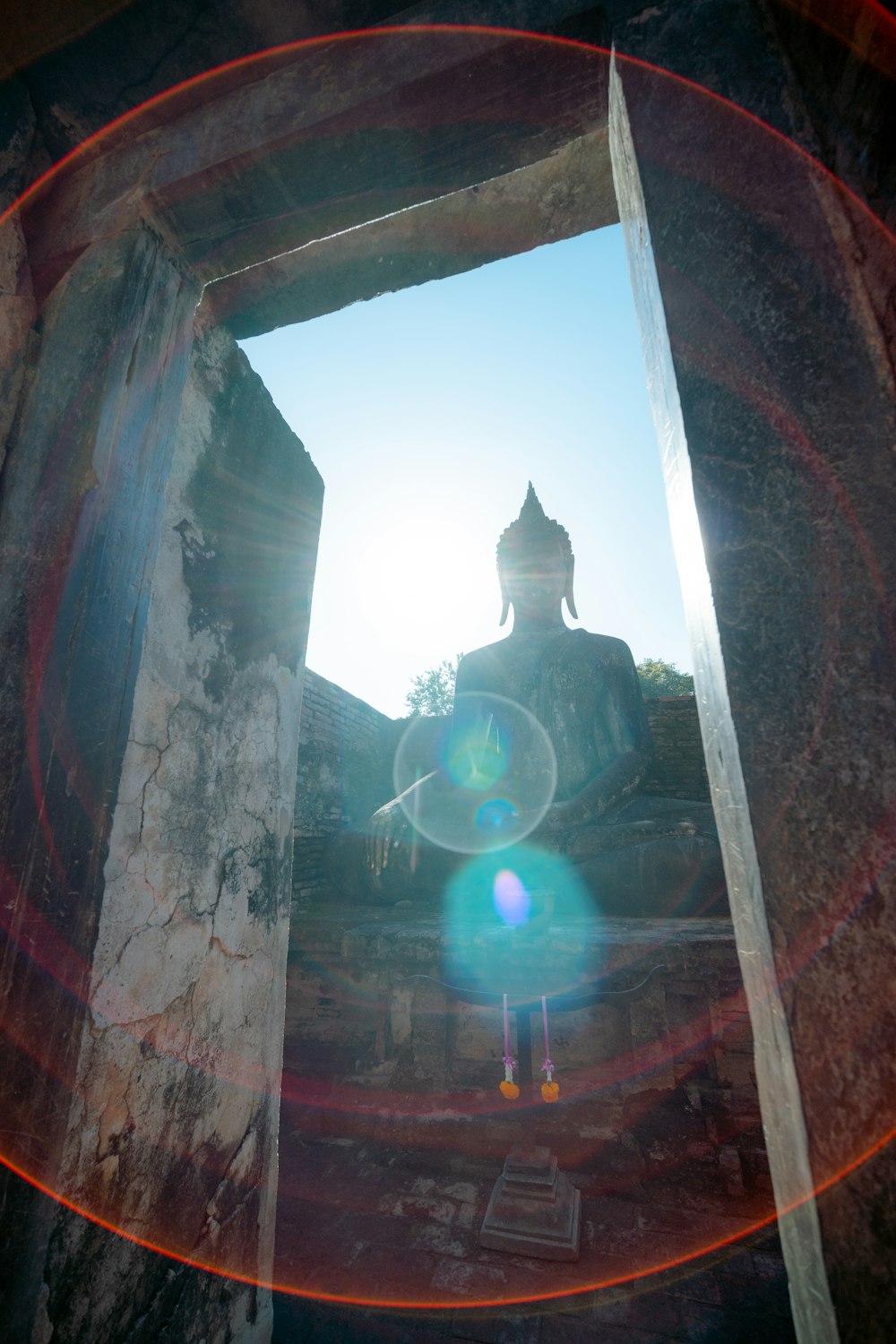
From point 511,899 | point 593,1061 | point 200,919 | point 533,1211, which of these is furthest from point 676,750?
point 200,919

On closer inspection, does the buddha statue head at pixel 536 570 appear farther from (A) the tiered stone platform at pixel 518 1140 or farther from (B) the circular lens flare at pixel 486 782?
(A) the tiered stone platform at pixel 518 1140

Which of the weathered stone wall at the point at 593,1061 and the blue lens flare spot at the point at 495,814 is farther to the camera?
the blue lens flare spot at the point at 495,814

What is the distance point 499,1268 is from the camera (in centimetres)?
203

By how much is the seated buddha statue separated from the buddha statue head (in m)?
0.01

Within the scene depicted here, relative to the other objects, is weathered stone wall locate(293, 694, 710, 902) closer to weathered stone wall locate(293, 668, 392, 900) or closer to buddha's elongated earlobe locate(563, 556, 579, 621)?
weathered stone wall locate(293, 668, 392, 900)

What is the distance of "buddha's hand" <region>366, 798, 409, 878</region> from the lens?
4.73 meters

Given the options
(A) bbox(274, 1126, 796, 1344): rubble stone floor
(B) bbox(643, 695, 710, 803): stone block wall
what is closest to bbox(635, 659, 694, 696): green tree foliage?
(B) bbox(643, 695, 710, 803): stone block wall

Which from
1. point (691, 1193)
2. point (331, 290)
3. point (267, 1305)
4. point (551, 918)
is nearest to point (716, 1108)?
point (691, 1193)

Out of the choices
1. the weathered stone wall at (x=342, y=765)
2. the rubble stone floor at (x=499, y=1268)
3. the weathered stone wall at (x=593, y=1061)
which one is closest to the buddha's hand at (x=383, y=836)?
the weathered stone wall at (x=593, y=1061)

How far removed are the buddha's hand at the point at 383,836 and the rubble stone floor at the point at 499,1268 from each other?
7.14 feet

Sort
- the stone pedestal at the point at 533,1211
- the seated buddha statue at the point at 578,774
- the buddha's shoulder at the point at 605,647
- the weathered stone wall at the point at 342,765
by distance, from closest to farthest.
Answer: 1. the stone pedestal at the point at 533,1211
2. the seated buddha statue at the point at 578,774
3. the buddha's shoulder at the point at 605,647
4. the weathered stone wall at the point at 342,765

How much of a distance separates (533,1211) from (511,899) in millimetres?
1765

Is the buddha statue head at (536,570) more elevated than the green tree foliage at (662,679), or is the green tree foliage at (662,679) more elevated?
the green tree foliage at (662,679)

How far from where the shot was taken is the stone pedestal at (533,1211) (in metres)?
2.09
